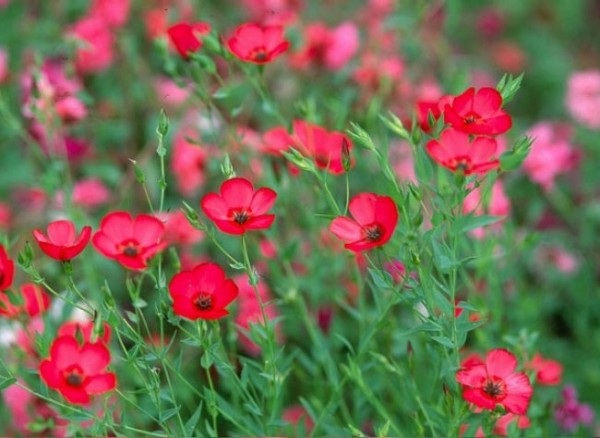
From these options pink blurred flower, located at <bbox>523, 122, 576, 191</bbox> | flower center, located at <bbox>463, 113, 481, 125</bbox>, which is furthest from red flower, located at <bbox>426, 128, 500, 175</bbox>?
pink blurred flower, located at <bbox>523, 122, 576, 191</bbox>

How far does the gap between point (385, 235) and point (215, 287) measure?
191 mm

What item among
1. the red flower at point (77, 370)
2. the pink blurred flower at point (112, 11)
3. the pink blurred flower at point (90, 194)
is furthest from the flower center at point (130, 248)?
the pink blurred flower at point (112, 11)

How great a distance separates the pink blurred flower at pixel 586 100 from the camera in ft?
7.63

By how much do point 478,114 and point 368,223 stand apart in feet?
0.55

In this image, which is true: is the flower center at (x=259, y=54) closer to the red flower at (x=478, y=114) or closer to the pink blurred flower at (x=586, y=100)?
the red flower at (x=478, y=114)

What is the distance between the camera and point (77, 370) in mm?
1052

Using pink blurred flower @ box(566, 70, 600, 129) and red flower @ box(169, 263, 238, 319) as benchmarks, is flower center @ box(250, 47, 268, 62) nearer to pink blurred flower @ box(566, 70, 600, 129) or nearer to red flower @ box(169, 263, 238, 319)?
red flower @ box(169, 263, 238, 319)

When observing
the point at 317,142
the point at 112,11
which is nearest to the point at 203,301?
the point at 317,142

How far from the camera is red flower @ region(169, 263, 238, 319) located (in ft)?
3.50

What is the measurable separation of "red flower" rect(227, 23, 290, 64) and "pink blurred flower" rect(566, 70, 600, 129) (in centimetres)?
120

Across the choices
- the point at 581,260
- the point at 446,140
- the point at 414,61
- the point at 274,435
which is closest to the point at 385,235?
the point at 446,140

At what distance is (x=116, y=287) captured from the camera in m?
2.14

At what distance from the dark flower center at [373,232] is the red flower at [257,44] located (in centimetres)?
31

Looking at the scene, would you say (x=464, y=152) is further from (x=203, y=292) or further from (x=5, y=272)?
(x=5, y=272)
